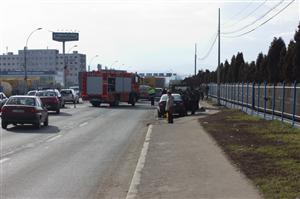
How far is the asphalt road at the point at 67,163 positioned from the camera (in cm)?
1021

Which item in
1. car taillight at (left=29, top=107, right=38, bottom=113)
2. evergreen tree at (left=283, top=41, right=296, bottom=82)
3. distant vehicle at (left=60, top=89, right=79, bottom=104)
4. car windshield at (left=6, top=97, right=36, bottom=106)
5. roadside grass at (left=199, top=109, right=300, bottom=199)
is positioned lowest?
distant vehicle at (left=60, top=89, right=79, bottom=104)

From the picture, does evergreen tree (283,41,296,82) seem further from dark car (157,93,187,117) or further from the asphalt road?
the asphalt road

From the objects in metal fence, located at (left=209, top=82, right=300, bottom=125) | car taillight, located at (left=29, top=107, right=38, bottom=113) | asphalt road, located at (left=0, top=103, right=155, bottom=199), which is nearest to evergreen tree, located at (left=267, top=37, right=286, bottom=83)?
metal fence, located at (left=209, top=82, right=300, bottom=125)

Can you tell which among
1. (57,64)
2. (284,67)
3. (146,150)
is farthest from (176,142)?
(57,64)

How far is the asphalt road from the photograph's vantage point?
1021cm

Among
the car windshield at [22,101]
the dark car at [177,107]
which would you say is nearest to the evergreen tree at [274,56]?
the dark car at [177,107]

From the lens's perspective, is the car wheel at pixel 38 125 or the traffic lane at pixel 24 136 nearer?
the traffic lane at pixel 24 136

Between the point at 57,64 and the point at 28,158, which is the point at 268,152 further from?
the point at 57,64

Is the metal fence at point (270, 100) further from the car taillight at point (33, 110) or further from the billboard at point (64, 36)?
the billboard at point (64, 36)

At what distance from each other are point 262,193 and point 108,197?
2.55 m

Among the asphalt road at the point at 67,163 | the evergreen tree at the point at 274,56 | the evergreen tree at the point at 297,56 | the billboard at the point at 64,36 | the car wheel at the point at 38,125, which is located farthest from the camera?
the billboard at the point at 64,36

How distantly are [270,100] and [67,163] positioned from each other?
52.6ft

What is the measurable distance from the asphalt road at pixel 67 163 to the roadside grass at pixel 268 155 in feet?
7.85

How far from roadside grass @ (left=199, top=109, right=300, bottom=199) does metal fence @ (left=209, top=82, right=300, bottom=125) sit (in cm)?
168
